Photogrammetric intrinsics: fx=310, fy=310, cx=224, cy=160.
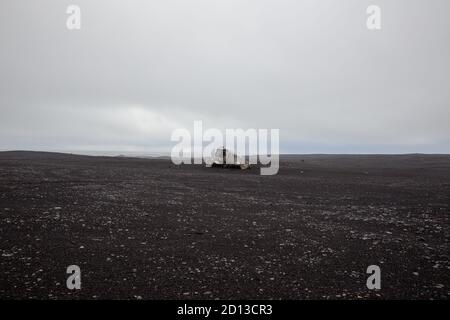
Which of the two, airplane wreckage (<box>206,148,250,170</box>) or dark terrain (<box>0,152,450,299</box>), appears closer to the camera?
dark terrain (<box>0,152,450,299</box>)

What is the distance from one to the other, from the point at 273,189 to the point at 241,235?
39.4 ft

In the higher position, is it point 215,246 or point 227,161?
point 227,161

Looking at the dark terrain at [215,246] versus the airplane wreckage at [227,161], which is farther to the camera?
the airplane wreckage at [227,161]

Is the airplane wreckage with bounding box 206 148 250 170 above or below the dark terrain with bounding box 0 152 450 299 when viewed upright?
above

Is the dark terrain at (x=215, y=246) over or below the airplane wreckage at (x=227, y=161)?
below

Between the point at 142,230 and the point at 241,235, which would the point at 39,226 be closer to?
the point at 142,230

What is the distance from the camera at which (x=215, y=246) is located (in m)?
9.82

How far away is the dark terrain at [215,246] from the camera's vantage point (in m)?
7.07

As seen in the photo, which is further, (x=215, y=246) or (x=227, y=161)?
(x=227, y=161)

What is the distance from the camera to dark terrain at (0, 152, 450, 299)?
707cm

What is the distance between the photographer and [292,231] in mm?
11703
